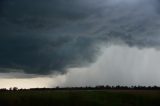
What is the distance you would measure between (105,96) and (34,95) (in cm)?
1601

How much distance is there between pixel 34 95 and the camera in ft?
335

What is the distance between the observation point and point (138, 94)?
348ft

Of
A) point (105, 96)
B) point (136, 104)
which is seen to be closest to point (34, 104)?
point (105, 96)

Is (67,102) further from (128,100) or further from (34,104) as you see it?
(128,100)

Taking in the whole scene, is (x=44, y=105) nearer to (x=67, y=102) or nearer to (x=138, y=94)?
(x=67, y=102)

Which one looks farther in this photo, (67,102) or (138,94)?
(138,94)

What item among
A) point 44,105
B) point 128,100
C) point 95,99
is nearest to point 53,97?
point 44,105

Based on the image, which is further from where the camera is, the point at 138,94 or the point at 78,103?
the point at 138,94

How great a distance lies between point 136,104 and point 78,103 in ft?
42.3

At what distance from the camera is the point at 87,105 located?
98438mm

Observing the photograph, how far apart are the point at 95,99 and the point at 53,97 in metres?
9.26

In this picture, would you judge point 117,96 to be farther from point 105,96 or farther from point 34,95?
point 34,95

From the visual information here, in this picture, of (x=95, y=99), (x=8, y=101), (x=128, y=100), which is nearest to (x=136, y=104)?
(x=128, y=100)

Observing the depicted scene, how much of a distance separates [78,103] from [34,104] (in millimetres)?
9864
